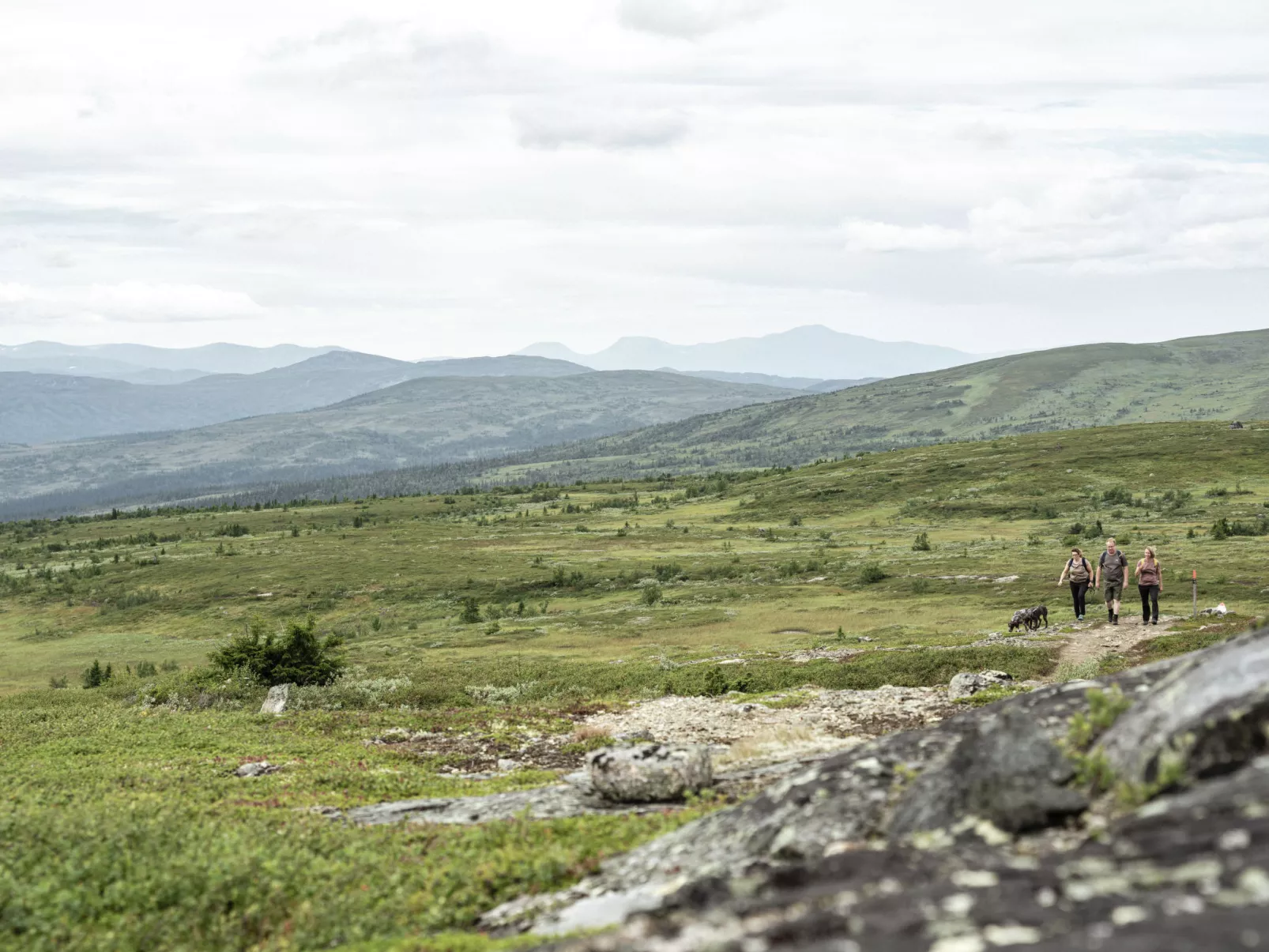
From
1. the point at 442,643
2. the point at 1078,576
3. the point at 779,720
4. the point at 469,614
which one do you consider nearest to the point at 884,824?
the point at 779,720

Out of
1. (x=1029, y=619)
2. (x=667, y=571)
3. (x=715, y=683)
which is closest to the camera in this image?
(x=715, y=683)

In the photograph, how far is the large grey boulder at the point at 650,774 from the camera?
1598cm

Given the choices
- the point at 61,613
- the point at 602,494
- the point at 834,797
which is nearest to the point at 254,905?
the point at 834,797

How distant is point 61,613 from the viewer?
8362 centimetres

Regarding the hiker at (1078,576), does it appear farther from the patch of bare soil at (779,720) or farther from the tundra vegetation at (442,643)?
the patch of bare soil at (779,720)

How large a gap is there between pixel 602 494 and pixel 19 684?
129738 mm

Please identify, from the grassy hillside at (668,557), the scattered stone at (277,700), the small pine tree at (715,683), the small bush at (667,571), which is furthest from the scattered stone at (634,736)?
the small bush at (667,571)

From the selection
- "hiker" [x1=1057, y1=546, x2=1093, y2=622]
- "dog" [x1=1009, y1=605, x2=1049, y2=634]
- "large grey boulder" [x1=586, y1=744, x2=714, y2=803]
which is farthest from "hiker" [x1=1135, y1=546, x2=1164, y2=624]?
"large grey boulder" [x1=586, y1=744, x2=714, y2=803]

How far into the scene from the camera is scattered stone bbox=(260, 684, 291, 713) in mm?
32469

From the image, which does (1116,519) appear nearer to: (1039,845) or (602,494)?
(1039,845)

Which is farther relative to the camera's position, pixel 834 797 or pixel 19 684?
pixel 19 684

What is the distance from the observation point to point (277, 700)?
3331 cm

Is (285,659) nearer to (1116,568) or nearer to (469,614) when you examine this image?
(469,614)

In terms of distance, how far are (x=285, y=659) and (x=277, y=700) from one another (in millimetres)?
5370
